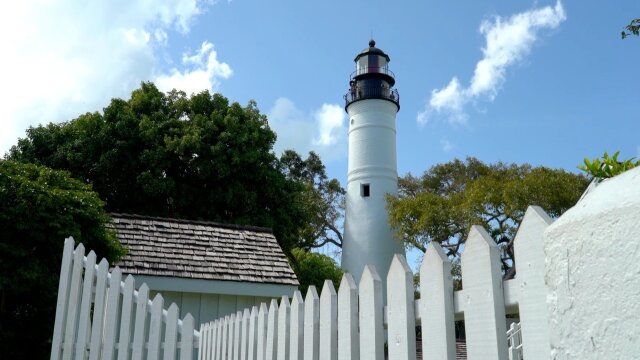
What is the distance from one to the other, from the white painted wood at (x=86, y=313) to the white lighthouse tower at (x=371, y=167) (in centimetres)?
2254

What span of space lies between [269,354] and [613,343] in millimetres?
3016

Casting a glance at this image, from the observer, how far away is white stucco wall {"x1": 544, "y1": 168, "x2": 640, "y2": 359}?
1.04m

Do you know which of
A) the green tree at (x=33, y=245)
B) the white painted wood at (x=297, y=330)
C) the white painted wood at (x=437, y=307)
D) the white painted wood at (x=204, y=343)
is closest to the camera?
the white painted wood at (x=437, y=307)

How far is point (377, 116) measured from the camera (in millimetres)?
29469

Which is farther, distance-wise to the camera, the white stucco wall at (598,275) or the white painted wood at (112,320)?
the white painted wood at (112,320)

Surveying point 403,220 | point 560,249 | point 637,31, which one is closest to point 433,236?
point 403,220

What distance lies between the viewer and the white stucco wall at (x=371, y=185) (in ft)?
92.9

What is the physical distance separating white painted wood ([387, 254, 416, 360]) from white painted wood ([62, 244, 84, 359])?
4327mm

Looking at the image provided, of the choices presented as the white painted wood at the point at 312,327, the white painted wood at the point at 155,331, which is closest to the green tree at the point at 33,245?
the white painted wood at the point at 155,331

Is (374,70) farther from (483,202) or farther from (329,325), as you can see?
(329,325)

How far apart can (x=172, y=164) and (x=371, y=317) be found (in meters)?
21.4

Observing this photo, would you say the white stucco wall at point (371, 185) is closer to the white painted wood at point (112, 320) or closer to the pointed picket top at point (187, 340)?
the white painted wood at point (112, 320)

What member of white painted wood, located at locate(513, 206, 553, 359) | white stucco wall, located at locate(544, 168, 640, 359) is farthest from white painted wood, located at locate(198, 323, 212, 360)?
white stucco wall, located at locate(544, 168, 640, 359)

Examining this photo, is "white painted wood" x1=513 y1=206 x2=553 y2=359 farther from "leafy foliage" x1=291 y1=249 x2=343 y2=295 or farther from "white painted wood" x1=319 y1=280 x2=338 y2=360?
"leafy foliage" x1=291 y1=249 x2=343 y2=295
